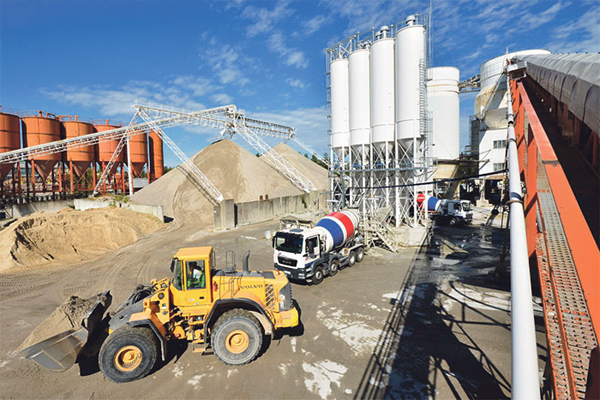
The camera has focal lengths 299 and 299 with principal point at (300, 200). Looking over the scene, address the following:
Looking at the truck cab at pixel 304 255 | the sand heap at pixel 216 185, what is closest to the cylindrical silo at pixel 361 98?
the truck cab at pixel 304 255

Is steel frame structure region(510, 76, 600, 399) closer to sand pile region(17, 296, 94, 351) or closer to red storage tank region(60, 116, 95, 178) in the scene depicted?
sand pile region(17, 296, 94, 351)

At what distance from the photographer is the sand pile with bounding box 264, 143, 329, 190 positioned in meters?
52.0

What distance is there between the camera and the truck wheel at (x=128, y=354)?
282 inches

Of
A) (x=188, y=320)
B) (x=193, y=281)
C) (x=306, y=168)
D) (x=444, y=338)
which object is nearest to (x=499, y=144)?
(x=306, y=168)

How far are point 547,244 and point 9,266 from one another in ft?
73.9

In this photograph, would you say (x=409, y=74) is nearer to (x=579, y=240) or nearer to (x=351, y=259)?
(x=351, y=259)

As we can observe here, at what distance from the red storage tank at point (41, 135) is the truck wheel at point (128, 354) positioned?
1492 inches

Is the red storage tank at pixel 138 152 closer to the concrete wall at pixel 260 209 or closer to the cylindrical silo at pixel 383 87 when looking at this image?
the concrete wall at pixel 260 209

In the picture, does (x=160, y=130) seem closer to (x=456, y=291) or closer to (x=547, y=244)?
(x=456, y=291)

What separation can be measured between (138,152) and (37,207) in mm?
14891

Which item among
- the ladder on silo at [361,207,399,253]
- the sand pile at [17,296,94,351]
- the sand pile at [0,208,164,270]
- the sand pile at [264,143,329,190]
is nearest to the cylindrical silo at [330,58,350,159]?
the ladder on silo at [361,207,399,253]

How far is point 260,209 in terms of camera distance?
30.3m

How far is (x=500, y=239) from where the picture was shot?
21.6 metres

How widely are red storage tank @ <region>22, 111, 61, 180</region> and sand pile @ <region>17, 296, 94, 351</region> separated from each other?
34473 mm
